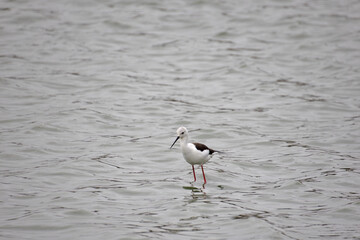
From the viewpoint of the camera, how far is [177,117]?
16141 mm

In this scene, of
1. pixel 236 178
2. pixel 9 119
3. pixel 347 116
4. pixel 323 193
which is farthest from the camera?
pixel 347 116

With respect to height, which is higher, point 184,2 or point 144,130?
point 184,2

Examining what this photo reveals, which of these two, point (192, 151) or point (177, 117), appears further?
point (177, 117)

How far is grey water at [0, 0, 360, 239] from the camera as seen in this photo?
32.4 ft

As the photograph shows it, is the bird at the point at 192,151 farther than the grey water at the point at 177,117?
Yes

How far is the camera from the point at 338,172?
40.1ft

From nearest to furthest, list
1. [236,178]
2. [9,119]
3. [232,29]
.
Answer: [236,178] < [9,119] < [232,29]

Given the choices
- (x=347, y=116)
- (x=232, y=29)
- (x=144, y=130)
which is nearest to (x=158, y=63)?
(x=232, y=29)

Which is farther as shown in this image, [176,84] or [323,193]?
[176,84]

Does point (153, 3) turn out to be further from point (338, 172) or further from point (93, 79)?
point (338, 172)

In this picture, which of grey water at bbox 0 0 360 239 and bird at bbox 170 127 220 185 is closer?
grey water at bbox 0 0 360 239

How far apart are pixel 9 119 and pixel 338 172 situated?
8.25 m

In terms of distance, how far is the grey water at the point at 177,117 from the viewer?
989 centimetres

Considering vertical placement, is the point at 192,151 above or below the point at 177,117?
above
